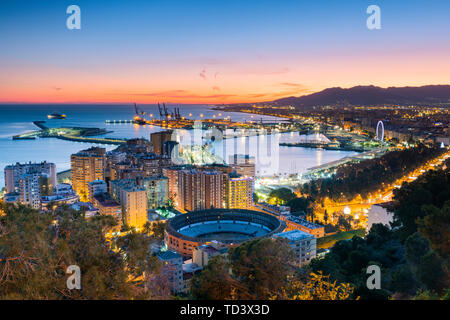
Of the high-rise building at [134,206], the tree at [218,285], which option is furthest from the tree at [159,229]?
the tree at [218,285]

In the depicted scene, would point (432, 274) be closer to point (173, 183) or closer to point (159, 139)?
point (173, 183)

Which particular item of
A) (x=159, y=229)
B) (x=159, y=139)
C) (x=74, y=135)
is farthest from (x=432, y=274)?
(x=74, y=135)

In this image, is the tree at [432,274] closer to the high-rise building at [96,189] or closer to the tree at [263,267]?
the tree at [263,267]

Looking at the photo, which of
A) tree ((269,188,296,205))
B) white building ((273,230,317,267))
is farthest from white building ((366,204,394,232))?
tree ((269,188,296,205))

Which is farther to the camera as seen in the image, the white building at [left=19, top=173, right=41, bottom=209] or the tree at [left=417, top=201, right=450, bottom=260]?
the white building at [left=19, top=173, right=41, bottom=209]

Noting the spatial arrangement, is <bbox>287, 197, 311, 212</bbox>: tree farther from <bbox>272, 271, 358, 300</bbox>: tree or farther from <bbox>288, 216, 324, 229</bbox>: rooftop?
<bbox>272, 271, 358, 300</bbox>: tree
